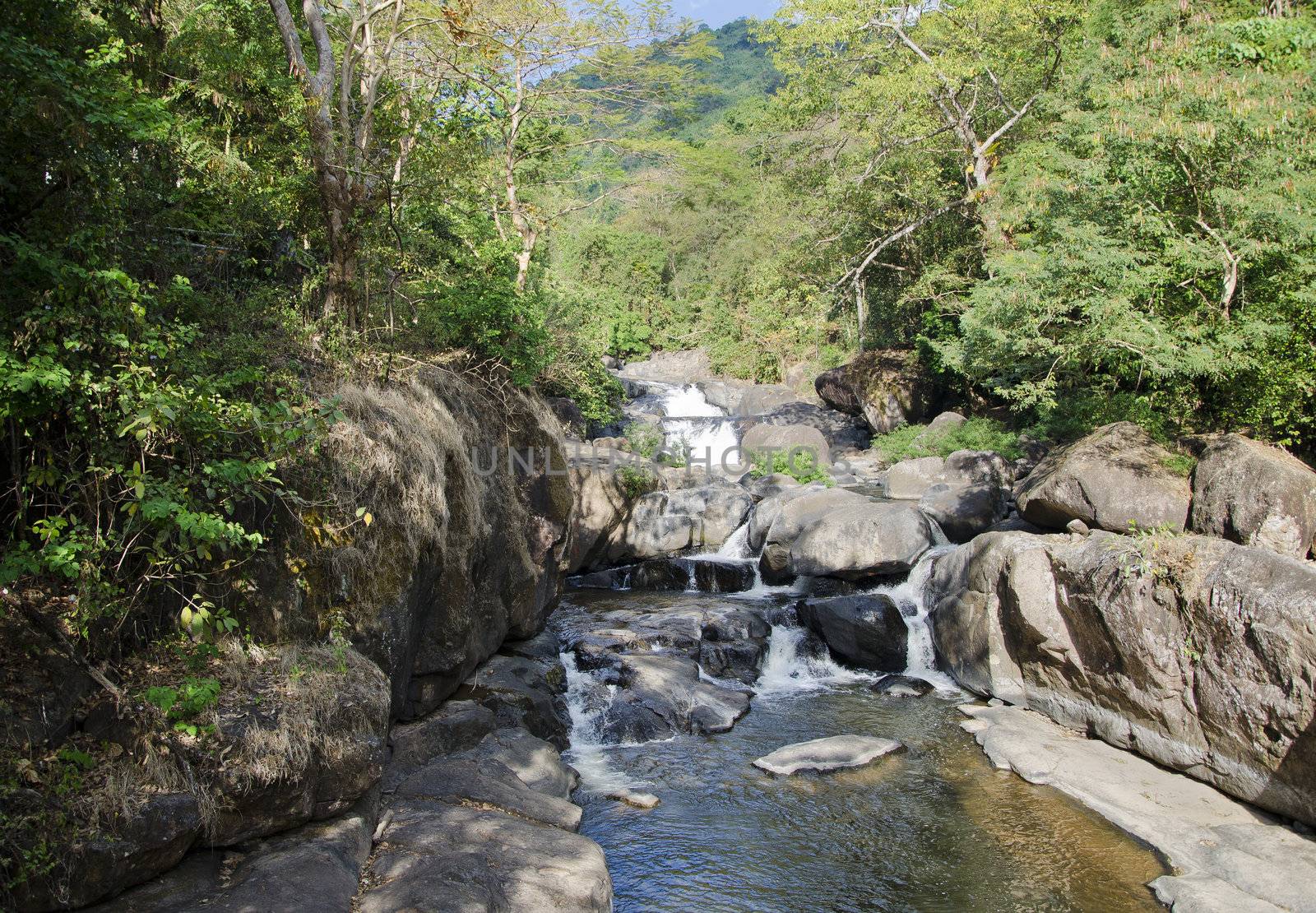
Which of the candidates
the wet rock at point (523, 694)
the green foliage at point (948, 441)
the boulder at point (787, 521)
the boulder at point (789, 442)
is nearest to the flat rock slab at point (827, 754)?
the wet rock at point (523, 694)

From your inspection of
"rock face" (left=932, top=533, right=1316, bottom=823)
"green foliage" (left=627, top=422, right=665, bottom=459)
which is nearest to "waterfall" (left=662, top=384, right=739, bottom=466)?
"green foliage" (left=627, top=422, right=665, bottom=459)

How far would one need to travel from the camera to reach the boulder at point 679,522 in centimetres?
1562

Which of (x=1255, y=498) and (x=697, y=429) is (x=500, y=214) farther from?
(x=1255, y=498)

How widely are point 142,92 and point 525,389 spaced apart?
210 inches

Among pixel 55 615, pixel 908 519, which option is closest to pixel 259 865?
pixel 55 615

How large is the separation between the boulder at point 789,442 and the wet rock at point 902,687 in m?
10.2

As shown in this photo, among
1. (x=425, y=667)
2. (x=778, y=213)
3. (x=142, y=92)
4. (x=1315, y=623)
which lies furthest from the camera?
(x=778, y=213)

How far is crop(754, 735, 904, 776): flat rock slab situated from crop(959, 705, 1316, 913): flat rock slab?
1174 mm

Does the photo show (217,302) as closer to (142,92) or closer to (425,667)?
(142,92)

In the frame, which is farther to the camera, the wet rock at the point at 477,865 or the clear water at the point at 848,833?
the clear water at the point at 848,833

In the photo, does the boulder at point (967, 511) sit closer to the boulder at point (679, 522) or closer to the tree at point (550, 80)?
the boulder at point (679, 522)

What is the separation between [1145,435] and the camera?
11.6m

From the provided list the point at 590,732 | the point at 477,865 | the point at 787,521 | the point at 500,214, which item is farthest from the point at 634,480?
the point at 477,865

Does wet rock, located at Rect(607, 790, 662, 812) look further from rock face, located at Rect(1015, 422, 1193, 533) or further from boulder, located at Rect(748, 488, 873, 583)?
rock face, located at Rect(1015, 422, 1193, 533)
